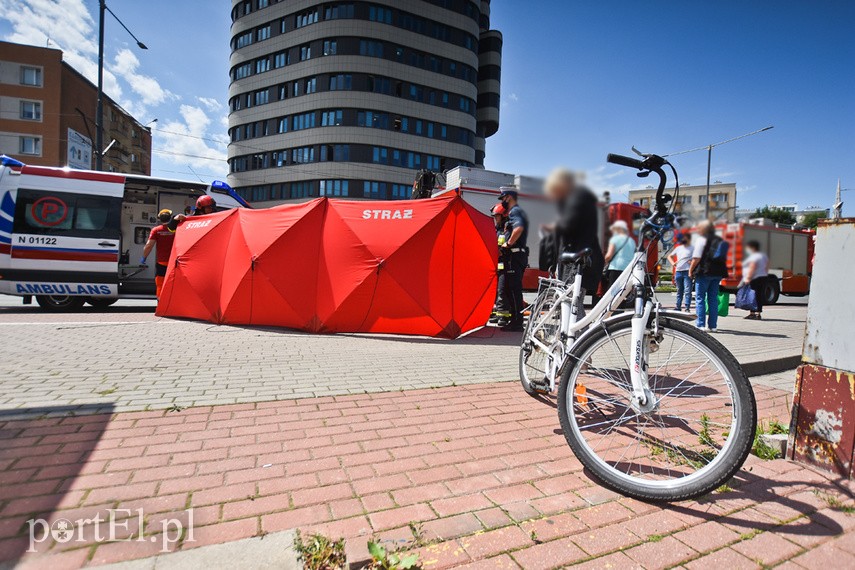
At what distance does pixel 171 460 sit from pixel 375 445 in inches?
45.3

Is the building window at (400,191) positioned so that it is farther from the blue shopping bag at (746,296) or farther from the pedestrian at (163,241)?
the blue shopping bag at (746,296)

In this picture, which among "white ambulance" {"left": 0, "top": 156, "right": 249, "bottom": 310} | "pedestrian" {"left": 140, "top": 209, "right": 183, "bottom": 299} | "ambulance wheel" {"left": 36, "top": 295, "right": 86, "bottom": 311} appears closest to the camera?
"white ambulance" {"left": 0, "top": 156, "right": 249, "bottom": 310}

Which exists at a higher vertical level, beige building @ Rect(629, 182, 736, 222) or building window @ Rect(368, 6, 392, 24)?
building window @ Rect(368, 6, 392, 24)

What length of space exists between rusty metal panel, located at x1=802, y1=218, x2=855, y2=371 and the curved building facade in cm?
4467

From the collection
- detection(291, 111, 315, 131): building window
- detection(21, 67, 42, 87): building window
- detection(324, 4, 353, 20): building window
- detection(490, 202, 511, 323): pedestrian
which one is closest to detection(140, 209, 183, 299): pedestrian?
detection(490, 202, 511, 323): pedestrian

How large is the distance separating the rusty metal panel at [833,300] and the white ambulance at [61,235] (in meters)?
10.8

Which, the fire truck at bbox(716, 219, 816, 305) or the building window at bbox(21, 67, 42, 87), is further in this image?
the building window at bbox(21, 67, 42, 87)

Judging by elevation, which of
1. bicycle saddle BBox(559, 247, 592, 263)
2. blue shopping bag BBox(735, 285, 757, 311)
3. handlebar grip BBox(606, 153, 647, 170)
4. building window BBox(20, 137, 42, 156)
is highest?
building window BBox(20, 137, 42, 156)

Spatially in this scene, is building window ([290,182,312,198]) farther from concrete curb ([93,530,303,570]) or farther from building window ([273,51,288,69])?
concrete curb ([93,530,303,570])

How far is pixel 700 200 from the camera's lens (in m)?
1.61

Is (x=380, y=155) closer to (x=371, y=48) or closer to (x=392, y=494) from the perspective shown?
(x=371, y=48)

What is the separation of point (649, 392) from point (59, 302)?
1135 centimetres

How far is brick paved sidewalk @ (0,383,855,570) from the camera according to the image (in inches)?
69.7

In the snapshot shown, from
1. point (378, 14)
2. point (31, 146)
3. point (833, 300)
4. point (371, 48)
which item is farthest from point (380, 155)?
point (833, 300)
